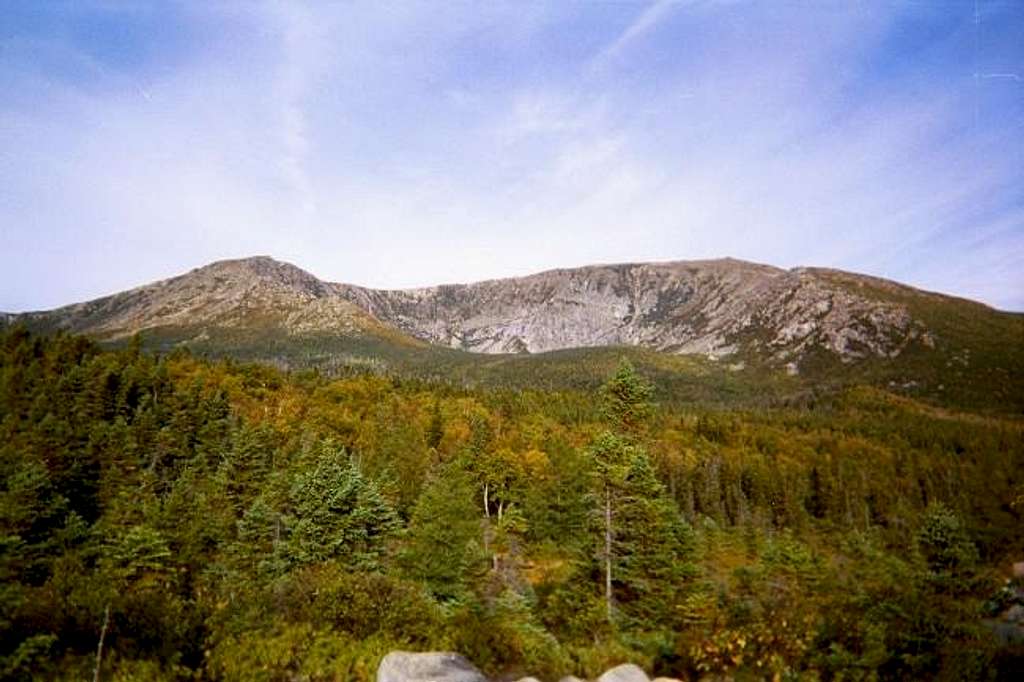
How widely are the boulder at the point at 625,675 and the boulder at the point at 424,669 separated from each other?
8.37 feet

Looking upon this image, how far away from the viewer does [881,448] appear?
136 meters

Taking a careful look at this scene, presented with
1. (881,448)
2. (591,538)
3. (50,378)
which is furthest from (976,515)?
(50,378)

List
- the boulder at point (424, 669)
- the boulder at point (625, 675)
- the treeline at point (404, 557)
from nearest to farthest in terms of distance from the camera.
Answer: the boulder at point (424, 669), the treeline at point (404, 557), the boulder at point (625, 675)

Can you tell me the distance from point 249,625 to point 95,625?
2520 mm

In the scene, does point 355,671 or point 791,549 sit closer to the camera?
point 355,671

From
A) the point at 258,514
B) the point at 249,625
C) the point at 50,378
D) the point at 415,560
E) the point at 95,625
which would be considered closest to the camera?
the point at 95,625

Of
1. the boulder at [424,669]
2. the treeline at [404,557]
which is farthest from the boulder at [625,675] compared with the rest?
the boulder at [424,669]

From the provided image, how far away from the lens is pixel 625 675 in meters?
11.8

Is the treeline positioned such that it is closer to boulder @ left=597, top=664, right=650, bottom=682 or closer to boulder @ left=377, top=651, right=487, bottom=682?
boulder @ left=377, top=651, right=487, bottom=682

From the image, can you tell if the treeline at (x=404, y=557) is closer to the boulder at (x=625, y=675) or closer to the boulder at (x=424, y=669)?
the boulder at (x=424, y=669)

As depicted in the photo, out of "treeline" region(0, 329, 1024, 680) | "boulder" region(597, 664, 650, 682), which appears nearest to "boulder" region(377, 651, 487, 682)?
"treeline" region(0, 329, 1024, 680)

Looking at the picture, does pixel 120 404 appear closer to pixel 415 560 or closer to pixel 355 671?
pixel 415 560

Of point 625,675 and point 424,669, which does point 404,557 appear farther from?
point 424,669

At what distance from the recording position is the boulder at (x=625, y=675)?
1157 centimetres
